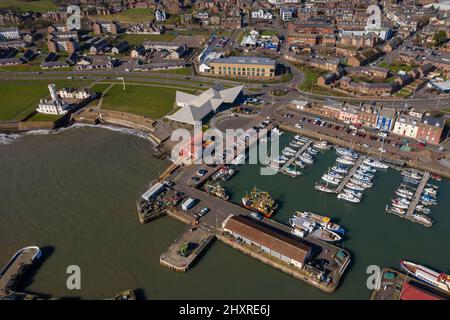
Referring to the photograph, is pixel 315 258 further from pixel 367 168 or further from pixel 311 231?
pixel 367 168

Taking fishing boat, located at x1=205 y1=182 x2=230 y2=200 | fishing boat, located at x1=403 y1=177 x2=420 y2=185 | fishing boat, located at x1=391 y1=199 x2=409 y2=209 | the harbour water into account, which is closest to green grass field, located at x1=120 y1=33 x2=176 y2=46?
the harbour water

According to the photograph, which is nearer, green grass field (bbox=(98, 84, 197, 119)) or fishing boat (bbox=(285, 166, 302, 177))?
fishing boat (bbox=(285, 166, 302, 177))

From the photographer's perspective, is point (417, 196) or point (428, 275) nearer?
point (428, 275)

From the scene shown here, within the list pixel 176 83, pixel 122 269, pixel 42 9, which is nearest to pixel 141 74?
pixel 176 83

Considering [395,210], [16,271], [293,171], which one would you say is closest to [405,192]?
[395,210]

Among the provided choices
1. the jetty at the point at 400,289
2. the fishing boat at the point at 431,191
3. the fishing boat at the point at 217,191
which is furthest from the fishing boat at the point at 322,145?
the jetty at the point at 400,289

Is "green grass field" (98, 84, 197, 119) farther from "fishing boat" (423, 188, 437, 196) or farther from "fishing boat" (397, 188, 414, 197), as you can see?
"fishing boat" (423, 188, 437, 196)
